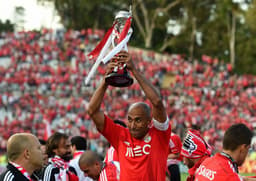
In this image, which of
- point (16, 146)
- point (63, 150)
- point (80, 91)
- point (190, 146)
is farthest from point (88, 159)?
point (80, 91)

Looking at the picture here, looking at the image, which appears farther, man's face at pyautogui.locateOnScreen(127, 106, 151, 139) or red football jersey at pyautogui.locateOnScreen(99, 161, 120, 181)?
red football jersey at pyautogui.locateOnScreen(99, 161, 120, 181)

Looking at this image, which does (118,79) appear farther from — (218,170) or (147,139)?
(218,170)

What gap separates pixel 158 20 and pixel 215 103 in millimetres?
25685

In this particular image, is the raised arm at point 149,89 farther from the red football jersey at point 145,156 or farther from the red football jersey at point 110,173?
the red football jersey at point 110,173

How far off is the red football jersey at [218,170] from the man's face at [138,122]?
807 mm

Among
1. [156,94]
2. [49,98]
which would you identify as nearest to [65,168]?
[156,94]

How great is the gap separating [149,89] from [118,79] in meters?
0.32

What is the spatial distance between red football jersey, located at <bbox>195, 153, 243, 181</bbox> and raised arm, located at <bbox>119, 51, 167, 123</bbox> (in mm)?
702

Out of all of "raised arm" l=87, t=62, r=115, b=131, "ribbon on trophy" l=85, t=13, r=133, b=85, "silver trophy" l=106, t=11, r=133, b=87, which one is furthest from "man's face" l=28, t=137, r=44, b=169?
"silver trophy" l=106, t=11, r=133, b=87

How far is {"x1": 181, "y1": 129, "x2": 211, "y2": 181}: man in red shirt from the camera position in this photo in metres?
5.06

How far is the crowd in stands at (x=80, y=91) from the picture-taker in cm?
2514

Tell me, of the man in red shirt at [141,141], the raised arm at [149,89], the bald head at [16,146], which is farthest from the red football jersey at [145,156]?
the bald head at [16,146]

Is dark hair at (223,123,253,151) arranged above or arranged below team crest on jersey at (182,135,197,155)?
above

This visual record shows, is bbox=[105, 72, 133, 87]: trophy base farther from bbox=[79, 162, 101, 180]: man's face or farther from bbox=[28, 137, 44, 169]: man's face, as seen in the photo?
bbox=[79, 162, 101, 180]: man's face
